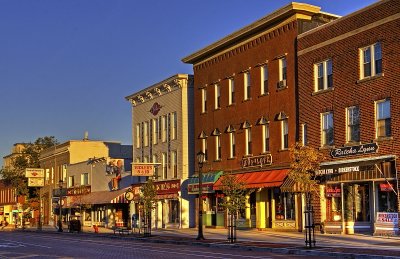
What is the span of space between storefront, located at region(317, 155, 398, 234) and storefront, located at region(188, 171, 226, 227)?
12.4 m

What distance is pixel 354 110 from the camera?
33.4 m

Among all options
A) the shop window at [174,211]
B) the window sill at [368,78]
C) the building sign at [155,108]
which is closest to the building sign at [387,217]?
the window sill at [368,78]

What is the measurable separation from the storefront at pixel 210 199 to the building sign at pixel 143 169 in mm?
3236

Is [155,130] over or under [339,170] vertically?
over

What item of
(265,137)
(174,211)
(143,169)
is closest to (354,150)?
(265,137)

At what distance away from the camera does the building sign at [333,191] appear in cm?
3422

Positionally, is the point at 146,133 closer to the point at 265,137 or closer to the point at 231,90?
the point at 231,90

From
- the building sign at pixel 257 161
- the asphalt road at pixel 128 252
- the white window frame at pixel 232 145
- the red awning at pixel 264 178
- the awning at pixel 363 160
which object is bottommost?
the asphalt road at pixel 128 252

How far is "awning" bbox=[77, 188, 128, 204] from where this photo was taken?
60.2 m

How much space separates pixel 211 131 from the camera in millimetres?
48219

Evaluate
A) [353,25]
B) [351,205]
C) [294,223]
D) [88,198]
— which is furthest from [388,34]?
[88,198]

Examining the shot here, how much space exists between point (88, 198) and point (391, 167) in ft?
144

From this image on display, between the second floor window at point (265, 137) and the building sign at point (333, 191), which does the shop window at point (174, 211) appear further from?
the building sign at point (333, 191)

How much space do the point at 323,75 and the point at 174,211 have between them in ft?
71.5
